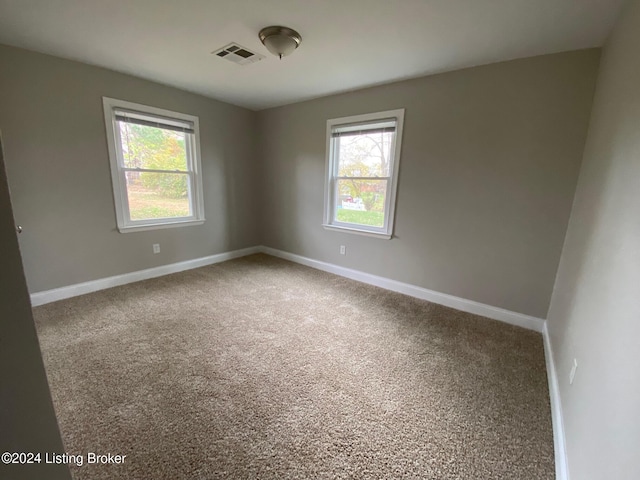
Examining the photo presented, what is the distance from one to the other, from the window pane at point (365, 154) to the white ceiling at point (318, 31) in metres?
0.67

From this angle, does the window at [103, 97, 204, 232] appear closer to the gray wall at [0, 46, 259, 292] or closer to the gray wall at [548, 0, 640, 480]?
the gray wall at [0, 46, 259, 292]

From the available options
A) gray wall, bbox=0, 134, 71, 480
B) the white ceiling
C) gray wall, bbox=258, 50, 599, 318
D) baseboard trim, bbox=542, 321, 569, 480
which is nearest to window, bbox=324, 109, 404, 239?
gray wall, bbox=258, 50, 599, 318

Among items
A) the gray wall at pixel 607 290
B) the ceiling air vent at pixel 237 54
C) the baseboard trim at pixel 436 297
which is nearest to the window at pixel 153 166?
the ceiling air vent at pixel 237 54

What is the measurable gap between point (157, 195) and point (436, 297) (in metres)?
3.59

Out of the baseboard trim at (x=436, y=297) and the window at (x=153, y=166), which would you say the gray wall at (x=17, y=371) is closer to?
the window at (x=153, y=166)

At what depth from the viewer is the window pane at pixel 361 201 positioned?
10.8 feet

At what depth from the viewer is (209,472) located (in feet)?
3.93

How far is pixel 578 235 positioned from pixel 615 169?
0.66 meters

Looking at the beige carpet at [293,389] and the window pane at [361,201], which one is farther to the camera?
the window pane at [361,201]

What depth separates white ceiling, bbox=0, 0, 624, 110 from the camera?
1.72m

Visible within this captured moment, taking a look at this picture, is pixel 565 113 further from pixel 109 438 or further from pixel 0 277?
pixel 109 438

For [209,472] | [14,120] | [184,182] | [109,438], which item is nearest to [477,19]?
[209,472]

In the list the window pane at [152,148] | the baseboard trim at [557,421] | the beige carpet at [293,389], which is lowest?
the beige carpet at [293,389]

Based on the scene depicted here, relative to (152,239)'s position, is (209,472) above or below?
below
